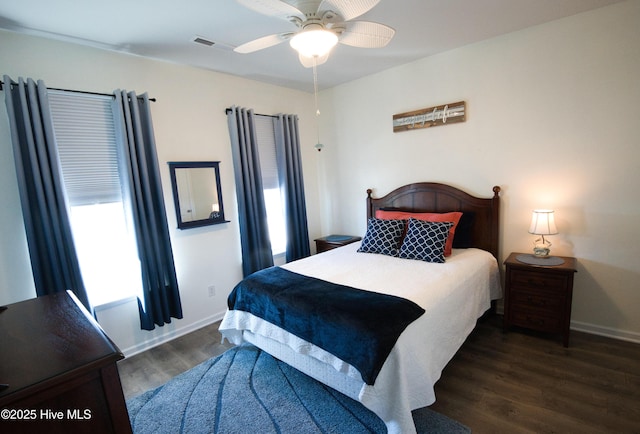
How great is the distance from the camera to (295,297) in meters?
2.08

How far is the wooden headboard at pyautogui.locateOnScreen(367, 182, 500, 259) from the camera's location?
2.94 m

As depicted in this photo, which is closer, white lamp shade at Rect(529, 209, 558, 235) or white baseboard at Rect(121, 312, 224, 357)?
white lamp shade at Rect(529, 209, 558, 235)

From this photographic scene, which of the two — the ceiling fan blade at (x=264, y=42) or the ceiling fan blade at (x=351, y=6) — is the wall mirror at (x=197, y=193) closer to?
the ceiling fan blade at (x=264, y=42)

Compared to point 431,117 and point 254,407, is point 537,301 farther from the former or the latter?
point 254,407

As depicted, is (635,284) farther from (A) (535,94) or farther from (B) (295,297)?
(B) (295,297)

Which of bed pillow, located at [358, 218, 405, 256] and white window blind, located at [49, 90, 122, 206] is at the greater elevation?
white window blind, located at [49, 90, 122, 206]

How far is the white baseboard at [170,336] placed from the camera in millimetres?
2722

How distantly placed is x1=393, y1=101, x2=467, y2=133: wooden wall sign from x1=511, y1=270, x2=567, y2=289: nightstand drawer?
5.13 feet

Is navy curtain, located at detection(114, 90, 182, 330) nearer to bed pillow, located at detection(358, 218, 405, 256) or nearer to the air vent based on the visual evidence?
the air vent

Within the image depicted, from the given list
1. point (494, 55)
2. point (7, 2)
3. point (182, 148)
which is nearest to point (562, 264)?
point (494, 55)

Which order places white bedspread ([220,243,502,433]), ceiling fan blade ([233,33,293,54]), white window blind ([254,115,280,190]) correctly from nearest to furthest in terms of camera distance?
white bedspread ([220,243,502,433]) → ceiling fan blade ([233,33,293,54]) → white window blind ([254,115,280,190])

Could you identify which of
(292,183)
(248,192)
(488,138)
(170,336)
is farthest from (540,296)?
(170,336)

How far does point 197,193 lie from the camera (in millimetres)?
3086

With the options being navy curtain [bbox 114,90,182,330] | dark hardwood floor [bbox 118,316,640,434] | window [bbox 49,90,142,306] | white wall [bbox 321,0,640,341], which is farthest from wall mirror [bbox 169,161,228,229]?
white wall [bbox 321,0,640,341]
